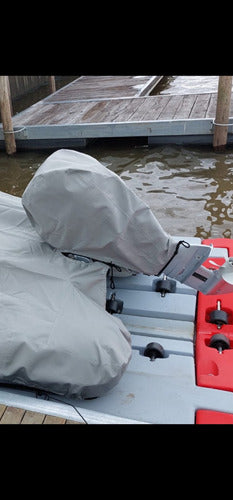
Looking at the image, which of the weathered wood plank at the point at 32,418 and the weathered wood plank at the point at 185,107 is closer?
the weathered wood plank at the point at 32,418

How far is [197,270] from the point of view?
2.38 m

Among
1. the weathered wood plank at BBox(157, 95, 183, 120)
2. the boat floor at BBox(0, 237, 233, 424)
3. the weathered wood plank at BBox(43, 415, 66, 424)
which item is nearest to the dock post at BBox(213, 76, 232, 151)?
the weathered wood plank at BBox(157, 95, 183, 120)

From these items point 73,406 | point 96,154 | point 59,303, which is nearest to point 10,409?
point 73,406

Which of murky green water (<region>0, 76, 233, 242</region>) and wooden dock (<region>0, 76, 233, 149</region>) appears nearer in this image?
murky green water (<region>0, 76, 233, 242</region>)

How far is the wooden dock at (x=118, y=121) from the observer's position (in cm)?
695

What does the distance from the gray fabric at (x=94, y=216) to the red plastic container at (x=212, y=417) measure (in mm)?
795

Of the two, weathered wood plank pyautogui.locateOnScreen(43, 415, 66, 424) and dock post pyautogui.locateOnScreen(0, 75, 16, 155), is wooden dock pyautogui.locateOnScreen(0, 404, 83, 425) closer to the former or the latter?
weathered wood plank pyautogui.locateOnScreen(43, 415, 66, 424)

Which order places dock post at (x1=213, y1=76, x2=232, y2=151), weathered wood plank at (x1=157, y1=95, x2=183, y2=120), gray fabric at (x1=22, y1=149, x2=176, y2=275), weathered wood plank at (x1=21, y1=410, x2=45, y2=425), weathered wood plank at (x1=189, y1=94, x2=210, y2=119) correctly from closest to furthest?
weathered wood plank at (x1=21, y1=410, x2=45, y2=425)
gray fabric at (x1=22, y1=149, x2=176, y2=275)
dock post at (x1=213, y1=76, x2=232, y2=151)
weathered wood plank at (x1=189, y1=94, x2=210, y2=119)
weathered wood plank at (x1=157, y1=95, x2=183, y2=120)

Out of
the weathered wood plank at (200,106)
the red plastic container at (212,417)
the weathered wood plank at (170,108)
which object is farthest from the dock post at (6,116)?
the red plastic container at (212,417)

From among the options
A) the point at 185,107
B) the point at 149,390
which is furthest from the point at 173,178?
the point at 149,390

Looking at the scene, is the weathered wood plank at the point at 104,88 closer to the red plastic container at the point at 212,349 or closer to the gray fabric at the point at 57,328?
the red plastic container at the point at 212,349

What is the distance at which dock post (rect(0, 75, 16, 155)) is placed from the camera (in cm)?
691

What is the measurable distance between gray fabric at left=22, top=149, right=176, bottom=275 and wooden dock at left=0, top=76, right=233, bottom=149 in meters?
4.99
